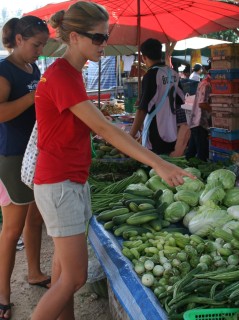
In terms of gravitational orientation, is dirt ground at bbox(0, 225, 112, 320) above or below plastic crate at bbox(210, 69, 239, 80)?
below

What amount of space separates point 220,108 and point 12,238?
3.66 meters

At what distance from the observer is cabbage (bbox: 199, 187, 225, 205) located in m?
2.96

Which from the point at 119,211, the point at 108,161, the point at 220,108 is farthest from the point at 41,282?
the point at 220,108

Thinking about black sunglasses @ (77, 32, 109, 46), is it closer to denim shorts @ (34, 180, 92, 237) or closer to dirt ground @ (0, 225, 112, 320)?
denim shorts @ (34, 180, 92, 237)

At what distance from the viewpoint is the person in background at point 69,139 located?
1.91 m

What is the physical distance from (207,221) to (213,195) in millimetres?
365

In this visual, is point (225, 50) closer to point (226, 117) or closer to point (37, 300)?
point (226, 117)

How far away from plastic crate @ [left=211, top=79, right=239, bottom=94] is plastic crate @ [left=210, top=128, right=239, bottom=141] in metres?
0.53

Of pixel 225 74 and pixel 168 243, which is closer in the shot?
pixel 168 243

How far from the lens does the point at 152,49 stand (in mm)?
4336

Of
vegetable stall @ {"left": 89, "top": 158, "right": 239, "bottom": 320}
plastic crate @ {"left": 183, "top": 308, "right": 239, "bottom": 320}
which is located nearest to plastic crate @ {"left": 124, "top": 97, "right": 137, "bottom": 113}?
vegetable stall @ {"left": 89, "top": 158, "right": 239, "bottom": 320}

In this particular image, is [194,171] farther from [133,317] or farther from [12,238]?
[133,317]

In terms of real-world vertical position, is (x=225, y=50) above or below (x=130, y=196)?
above

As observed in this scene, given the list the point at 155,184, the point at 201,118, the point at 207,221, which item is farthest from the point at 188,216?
the point at 201,118
